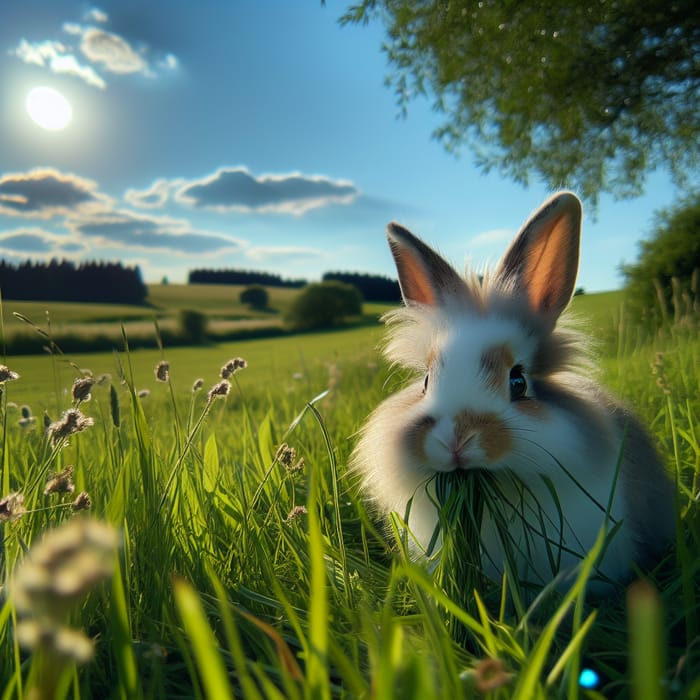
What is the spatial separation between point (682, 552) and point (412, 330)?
152 cm

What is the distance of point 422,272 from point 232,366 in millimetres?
1084

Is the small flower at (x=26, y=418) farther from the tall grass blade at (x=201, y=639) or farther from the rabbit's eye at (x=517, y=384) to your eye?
the tall grass blade at (x=201, y=639)

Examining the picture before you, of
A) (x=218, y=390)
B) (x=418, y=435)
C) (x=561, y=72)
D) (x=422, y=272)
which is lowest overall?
(x=418, y=435)

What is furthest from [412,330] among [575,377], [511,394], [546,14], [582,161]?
[582,161]

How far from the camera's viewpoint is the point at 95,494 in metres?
2.46

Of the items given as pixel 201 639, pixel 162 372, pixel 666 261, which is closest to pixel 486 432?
pixel 162 372

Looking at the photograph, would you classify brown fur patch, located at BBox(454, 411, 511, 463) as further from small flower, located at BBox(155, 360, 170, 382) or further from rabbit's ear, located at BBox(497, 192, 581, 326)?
small flower, located at BBox(155, 360, 170, 382)

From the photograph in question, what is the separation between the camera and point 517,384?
2.49 metres

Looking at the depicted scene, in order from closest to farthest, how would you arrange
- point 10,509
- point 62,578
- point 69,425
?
point 62,578, point 10,509, point 69,425

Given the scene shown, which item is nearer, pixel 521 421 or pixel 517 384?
pixel 521 421

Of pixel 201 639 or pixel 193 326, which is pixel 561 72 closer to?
pixel 201 639

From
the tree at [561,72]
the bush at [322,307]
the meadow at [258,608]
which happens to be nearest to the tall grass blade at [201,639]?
the meadow at [258,608]

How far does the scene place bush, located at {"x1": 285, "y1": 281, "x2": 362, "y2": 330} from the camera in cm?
5316

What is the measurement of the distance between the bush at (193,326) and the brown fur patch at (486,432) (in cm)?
3574
